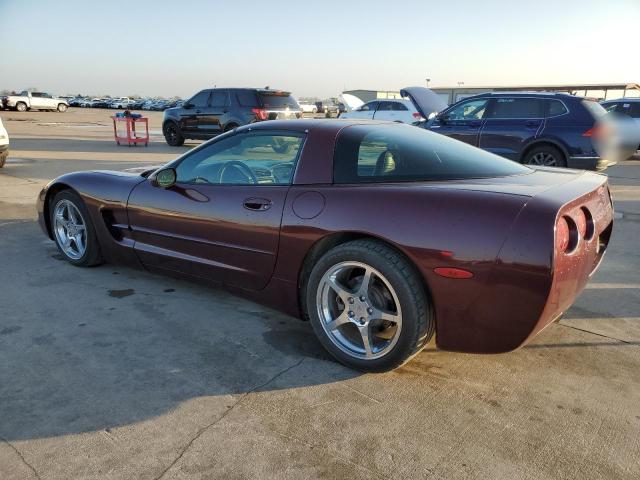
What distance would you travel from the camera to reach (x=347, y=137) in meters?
3.05

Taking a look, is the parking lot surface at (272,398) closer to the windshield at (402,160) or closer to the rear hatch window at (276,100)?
the windshield at (402,160)

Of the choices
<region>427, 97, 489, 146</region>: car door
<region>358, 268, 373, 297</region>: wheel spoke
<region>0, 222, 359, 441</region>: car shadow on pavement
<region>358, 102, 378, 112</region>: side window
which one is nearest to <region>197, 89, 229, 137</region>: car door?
<region>358, 102, 378, 112</region>: side window

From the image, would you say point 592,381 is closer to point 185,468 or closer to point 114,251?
point 185,468

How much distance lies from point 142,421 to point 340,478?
96 centimetres

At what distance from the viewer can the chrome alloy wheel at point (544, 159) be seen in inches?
343

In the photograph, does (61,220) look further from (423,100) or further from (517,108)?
(423,100)

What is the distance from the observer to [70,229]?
444 cm

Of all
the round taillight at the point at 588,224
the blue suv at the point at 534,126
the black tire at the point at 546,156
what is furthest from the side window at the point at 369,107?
the round taillight at the point at 588,224

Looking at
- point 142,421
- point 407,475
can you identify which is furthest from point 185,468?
point 407,475

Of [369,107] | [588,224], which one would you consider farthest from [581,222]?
[369,107]

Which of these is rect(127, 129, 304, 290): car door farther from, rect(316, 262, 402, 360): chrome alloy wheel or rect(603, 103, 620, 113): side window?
rect(603, 103, 620, 113): side window

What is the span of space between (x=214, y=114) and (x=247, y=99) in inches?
46.3

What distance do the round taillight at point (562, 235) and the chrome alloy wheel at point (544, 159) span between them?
698cm

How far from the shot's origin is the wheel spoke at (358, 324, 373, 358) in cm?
273
